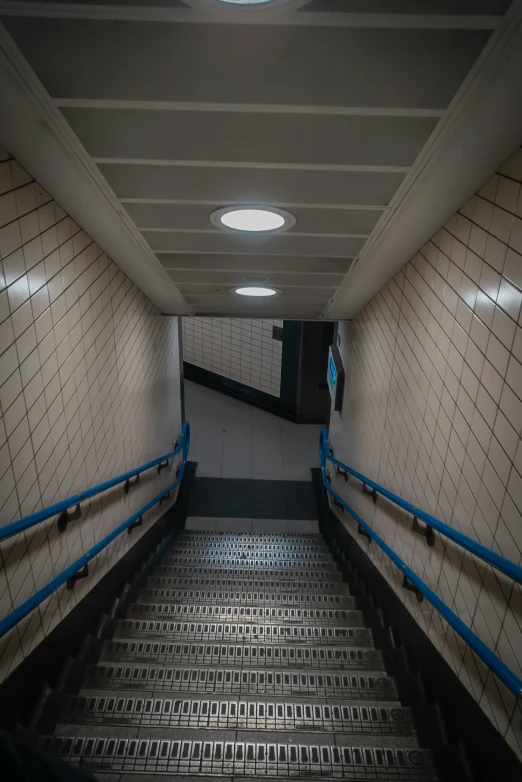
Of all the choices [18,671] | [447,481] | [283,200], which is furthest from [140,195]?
[18,671]

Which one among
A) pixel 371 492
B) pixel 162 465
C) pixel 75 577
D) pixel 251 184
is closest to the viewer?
pixel 251 184

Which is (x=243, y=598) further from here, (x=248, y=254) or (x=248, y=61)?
(x=248, y=61)

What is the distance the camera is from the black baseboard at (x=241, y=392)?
927cm

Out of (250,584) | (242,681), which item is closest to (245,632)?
(242,681)

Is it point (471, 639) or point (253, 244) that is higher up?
point (253, 244)

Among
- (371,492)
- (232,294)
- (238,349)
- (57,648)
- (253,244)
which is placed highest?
(238,349)

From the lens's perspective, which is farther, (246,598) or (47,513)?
(246,598)

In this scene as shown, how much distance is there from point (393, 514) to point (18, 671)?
242 centimetres

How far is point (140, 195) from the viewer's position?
80.2 inches

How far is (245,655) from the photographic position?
2.67 m

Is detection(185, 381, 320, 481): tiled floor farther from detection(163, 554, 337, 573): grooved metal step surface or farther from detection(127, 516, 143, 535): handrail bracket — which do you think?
detection(127, 516, 143, 535): handrail bracket

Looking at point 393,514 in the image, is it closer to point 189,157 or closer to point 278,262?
point 278,262

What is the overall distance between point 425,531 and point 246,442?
581 cm

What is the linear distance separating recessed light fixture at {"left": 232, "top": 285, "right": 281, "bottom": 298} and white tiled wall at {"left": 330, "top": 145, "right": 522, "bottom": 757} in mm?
1108
